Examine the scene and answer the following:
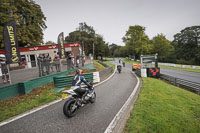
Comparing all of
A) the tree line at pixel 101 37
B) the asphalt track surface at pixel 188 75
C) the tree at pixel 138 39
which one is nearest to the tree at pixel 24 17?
the tree line at pixel 101 37

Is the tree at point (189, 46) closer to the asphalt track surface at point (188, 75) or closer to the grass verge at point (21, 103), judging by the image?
the asphalt track surface at point (188, 75)

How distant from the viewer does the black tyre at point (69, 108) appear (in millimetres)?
3276

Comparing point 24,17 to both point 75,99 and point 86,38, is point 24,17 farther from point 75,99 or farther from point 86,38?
point 86,38

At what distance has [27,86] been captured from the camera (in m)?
5.70

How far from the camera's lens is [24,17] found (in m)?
19.6

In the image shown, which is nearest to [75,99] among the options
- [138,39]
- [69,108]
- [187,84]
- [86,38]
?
[69,108]

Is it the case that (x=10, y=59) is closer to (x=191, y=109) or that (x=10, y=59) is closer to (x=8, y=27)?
(x=8, y=27)

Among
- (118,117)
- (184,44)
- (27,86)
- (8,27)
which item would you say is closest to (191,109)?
(118,117)

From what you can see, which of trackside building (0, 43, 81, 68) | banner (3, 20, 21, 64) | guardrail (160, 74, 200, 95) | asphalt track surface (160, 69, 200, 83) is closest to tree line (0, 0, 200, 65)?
trackside building (0, 43, 81, 68)

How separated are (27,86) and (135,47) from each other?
4093 centimetres

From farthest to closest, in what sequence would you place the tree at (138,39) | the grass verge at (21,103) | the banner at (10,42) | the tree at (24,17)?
the tree at (138,39), the tree at (24,17), the banner at (10,42), the grass verge at (21,103)

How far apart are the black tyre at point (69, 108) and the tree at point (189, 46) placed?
54291mm

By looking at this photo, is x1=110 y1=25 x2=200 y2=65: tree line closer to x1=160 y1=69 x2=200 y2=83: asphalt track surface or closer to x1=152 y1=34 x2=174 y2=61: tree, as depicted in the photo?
x1=152 y1=34 x2=174 y2=61: tree

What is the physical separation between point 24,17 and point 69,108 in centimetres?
2483
